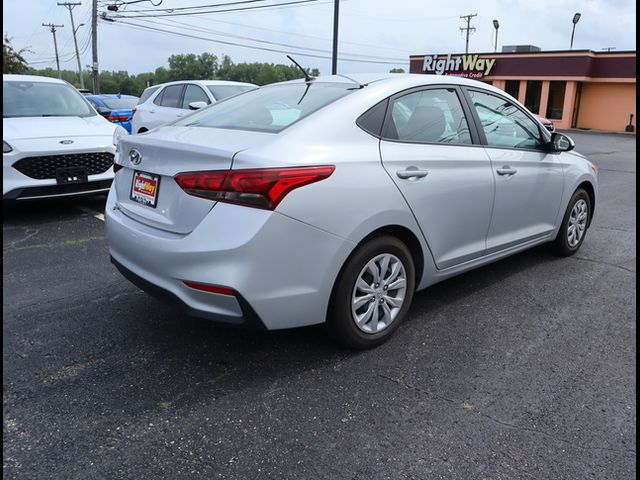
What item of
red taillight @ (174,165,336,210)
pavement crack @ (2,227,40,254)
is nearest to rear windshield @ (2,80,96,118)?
pavement crack @ (2,227,40,254)

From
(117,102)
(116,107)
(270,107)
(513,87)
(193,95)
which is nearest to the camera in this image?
(270,107)

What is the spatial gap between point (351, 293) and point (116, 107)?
1591 centimetres

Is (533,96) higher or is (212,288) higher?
(533,96)

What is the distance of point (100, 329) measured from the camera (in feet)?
11.5

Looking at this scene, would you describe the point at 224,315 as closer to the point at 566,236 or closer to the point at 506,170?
the point at 506,170

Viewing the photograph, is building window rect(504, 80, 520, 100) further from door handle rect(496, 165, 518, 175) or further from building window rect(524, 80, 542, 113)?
door handle rect(496, 165, 518, 175)

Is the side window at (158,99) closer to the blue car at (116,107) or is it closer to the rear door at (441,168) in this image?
the blue car at (116,107)

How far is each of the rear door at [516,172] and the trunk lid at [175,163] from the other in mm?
1900

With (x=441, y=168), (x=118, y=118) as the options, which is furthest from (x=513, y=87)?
(x=441, y=168)

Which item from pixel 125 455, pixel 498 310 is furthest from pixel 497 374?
pixel 125 455

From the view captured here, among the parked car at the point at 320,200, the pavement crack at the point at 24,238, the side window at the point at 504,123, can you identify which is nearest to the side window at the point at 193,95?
the pavement crack at the point at 24,238

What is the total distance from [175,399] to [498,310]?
2.38 meters

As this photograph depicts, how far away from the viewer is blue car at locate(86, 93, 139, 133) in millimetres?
13961

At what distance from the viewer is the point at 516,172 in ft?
13.4
